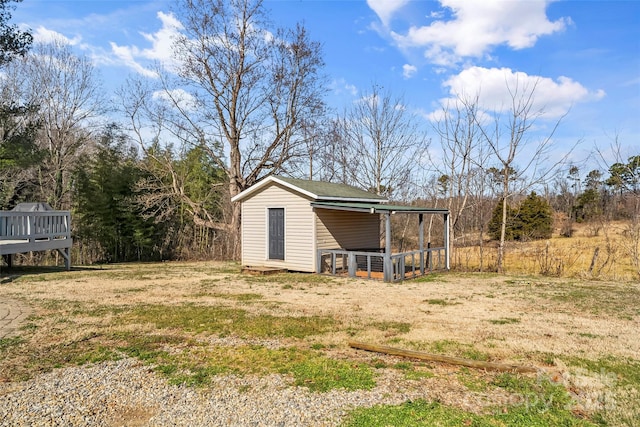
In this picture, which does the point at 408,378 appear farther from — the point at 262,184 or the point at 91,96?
the point at 91,96

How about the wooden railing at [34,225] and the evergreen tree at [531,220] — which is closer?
the wooden railing at [34,225]

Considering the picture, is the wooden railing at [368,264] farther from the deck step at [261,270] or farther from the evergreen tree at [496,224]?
the evergreen tree at [496,224]

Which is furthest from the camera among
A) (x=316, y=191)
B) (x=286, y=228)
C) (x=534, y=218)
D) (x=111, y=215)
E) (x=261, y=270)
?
(x=534, y=218)

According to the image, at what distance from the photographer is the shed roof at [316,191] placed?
11.5 meters

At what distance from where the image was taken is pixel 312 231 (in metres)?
11.4

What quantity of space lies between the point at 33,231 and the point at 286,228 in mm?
7026

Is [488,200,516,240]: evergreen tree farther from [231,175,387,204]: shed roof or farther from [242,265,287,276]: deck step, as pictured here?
[242,265,287,276]: deck step

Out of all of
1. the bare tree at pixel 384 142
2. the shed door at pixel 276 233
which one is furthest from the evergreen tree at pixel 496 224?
the shed door at pixel 276 233

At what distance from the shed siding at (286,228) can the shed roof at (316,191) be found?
0.25 m

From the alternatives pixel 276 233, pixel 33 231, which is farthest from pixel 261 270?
pixel 33 231

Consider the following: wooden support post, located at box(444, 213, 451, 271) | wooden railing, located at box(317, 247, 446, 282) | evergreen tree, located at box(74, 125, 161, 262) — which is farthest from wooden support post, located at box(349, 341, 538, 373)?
evergreen tree, located at box(74, 125, 161, 262)

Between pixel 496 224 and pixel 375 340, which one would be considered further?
pixel 496 224

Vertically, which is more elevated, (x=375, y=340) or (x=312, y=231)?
(x=312, y=231)

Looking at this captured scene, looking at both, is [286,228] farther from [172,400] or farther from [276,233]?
[172,400]
